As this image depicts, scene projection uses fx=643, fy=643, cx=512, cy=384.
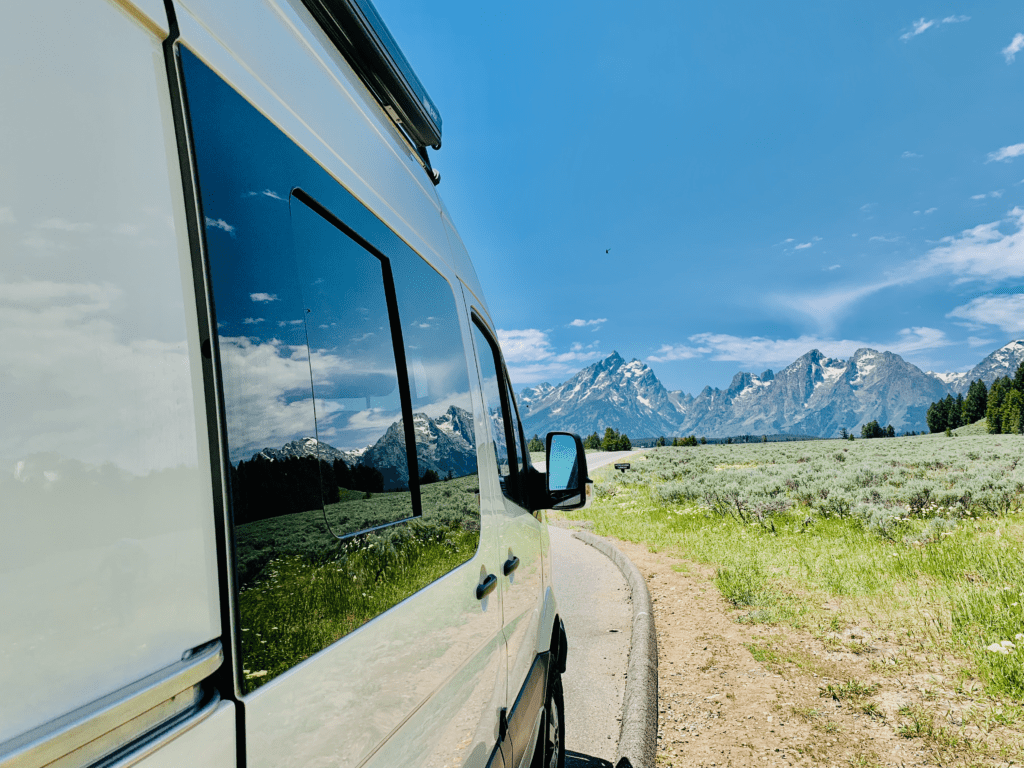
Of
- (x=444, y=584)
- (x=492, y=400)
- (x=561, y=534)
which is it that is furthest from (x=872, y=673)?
(x=561, y=534)

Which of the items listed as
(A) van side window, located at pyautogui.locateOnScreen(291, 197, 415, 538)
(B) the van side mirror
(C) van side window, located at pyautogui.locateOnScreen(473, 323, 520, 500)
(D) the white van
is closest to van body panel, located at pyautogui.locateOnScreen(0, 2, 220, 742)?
(D) the white van

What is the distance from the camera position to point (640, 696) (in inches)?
167

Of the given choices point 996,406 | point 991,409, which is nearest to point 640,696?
point 991,409

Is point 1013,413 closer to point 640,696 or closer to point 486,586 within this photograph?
point 640,696

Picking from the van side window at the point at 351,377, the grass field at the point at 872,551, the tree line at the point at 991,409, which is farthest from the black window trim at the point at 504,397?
the tree line at the point at 991,409

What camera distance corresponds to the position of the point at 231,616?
2.80ft

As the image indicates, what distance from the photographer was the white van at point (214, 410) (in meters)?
0.62

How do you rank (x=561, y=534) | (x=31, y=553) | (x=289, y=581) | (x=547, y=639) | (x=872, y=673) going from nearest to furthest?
1. (x=31, y=553)
2. (x=289, y=581)
3. (x=547, y=639)
4. (x=872, y=673)
5. (x=561, y=534)

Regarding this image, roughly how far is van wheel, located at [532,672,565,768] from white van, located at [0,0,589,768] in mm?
1347

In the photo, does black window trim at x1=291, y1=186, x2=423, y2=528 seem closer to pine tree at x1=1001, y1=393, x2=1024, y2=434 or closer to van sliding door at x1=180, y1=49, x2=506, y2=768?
van sliding door at x1=180, y1=49, x2=506, y2=768

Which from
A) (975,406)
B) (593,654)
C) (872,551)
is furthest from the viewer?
(975,406)

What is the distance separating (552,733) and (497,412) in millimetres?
1816

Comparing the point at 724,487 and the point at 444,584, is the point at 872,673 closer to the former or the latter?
the point at 444,584

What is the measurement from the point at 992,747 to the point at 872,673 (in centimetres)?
100
